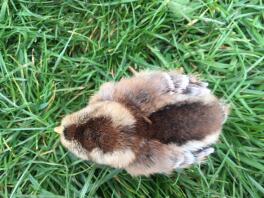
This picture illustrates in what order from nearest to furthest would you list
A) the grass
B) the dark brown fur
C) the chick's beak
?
the dark brown fur
the chick's beak
the grass

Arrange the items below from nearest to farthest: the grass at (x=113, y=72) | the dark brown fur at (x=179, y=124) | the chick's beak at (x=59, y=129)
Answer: the dark brown fur at (x=179, y=124)
the chick's beak at (x=59, y=129)
the grass at (x=113, y=72)

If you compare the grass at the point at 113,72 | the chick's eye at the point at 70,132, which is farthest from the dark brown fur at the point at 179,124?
the grass at the point at 113,72

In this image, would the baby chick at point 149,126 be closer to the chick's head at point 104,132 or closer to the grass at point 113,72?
the chick's head at point 104,132

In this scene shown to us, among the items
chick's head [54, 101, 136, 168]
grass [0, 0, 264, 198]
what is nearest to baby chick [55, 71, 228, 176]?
chick's head [54, 101, 136, 168]

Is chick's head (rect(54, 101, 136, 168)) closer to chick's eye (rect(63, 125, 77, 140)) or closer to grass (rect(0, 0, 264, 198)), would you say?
chick's eye (rect(63, 125, 77, 140))

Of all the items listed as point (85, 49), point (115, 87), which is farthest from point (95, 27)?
point (115, 87)
